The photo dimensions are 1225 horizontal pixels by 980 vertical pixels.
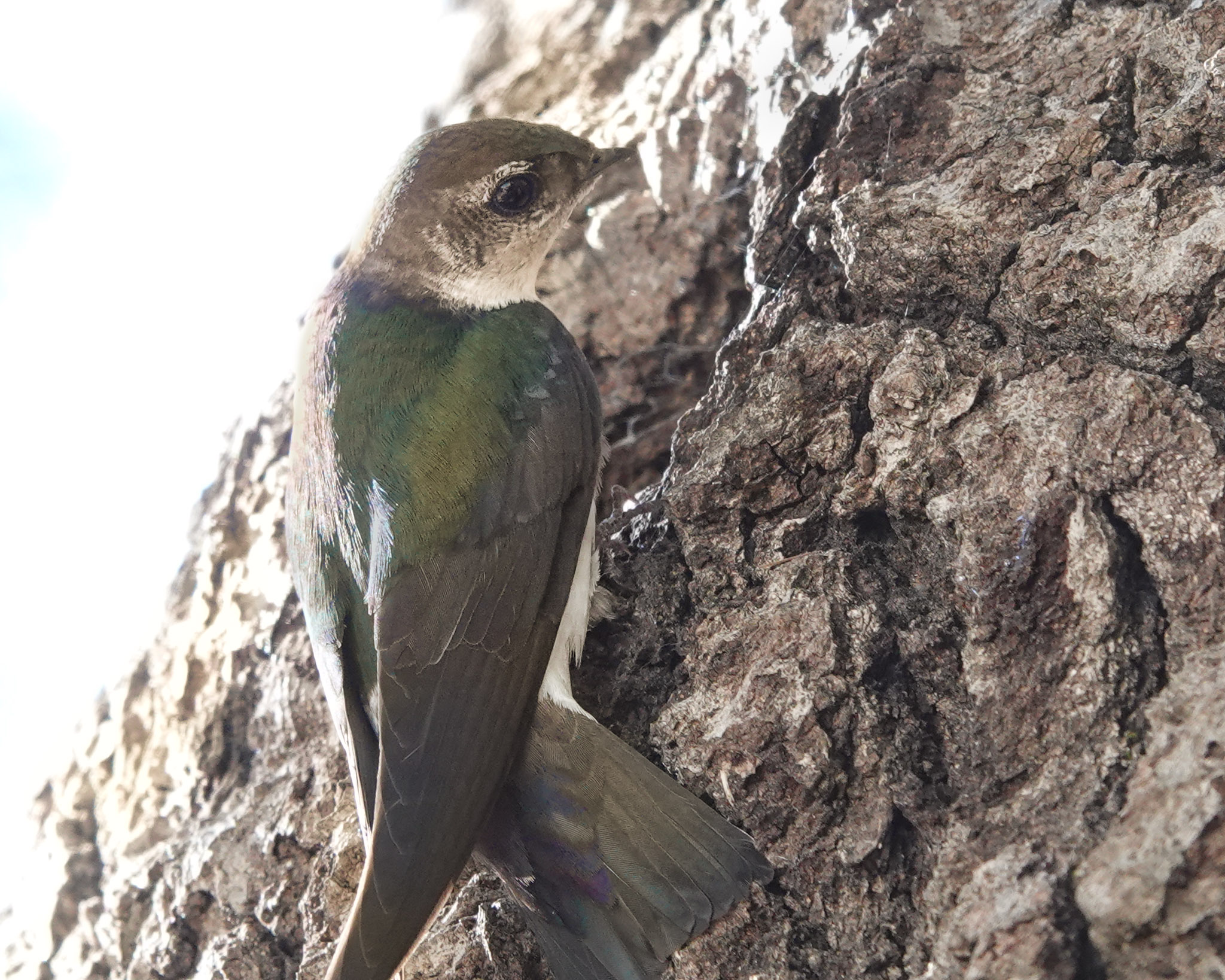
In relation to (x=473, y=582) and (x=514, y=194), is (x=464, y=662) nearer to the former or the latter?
(x=473, y=582)

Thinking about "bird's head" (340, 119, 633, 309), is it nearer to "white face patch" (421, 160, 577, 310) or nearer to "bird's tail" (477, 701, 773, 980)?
"white face patch" (421, 160, 577, 310)

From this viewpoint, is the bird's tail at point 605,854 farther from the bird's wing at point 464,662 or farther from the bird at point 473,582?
the bird's wing at point 464,662

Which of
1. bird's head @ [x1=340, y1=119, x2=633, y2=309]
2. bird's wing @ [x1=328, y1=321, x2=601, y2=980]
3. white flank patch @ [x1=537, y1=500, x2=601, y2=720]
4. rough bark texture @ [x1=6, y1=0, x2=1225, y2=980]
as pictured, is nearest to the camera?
rough bark texture @ [x1=6, y1=0, x2=1225, y2=980]

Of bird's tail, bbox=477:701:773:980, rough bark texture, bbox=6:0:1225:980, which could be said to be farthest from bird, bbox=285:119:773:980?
rough bark texture, bbox=6:0:1225:980

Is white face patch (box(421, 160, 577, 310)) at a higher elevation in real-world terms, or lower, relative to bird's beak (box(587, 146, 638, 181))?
lower

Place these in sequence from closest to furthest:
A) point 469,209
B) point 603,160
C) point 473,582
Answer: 1. point 473,582
2. point 469,209
3. point 603,160

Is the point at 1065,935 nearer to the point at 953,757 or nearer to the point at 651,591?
the point at 953,757

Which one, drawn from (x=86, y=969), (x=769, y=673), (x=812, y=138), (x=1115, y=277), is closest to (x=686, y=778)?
(x=769, y=673)

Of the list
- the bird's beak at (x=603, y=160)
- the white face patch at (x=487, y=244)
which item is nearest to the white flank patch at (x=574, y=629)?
the white face patch at (x=487, y=244)

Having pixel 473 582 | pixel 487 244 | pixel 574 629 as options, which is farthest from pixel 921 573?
pixel 487 244
